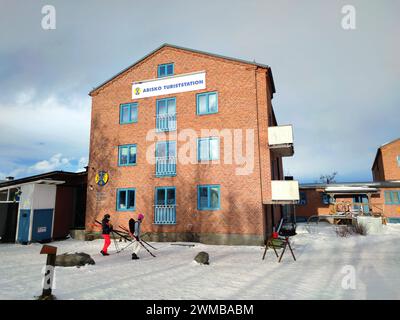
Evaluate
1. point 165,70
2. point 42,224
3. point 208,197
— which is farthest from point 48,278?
point 165,70

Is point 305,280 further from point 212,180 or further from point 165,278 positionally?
point 212,180

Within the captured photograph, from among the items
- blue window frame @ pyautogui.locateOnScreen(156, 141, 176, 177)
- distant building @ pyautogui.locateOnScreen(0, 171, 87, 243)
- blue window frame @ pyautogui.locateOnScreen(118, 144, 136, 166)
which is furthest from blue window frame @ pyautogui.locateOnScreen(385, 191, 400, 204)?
distant building @ pyautogui.locateOnScreen(0, 171, 87, 243)

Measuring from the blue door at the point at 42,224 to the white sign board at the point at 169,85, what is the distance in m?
9.36

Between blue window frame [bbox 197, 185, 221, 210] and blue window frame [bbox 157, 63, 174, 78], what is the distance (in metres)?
8.01

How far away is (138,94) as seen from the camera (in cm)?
1841

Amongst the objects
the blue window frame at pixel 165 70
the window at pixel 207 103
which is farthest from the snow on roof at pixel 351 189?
the blue window frame at pixel 165 70

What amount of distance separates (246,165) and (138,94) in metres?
9.06

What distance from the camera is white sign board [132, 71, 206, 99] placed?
16.9 m

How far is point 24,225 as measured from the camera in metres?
15.5

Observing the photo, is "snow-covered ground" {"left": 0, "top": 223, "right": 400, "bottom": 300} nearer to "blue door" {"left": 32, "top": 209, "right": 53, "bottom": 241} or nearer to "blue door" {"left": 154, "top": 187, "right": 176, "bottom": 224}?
"blue door" {"left": 32, "top": 209, "right": 53, "bottom": 241}

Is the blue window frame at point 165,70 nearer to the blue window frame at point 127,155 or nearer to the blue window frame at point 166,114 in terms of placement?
the blue window frame at point 166,114

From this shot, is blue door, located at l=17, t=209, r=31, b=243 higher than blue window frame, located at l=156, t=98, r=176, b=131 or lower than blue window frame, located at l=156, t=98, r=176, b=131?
lower

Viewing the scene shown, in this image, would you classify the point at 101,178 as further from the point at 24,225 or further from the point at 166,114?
the point at 166,114
